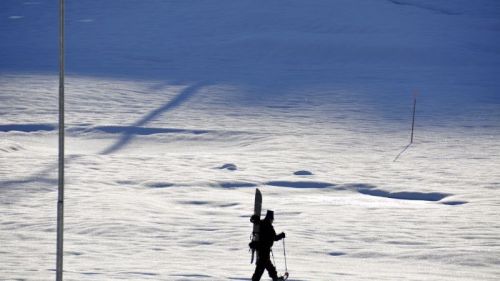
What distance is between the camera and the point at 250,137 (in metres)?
27.3

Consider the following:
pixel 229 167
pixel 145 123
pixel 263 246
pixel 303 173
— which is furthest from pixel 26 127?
pixel 263 246

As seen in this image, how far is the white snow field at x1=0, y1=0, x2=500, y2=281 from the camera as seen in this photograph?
13.1 meters

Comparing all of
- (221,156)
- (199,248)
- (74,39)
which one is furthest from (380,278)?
(74,39)

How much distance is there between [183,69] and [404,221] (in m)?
26.6

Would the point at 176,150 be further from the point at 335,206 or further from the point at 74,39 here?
the point at 74,39

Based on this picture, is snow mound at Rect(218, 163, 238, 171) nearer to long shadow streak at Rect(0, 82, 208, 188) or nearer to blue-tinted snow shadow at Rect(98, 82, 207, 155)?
long shadow streak at Rect(0, 82, 208, 188)

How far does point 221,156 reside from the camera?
23.8m

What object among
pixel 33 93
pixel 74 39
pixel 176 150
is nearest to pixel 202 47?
pixel 74 39

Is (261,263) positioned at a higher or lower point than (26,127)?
higher

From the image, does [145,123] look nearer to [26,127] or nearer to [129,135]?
[129,135]

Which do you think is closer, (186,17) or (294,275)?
(294,275)

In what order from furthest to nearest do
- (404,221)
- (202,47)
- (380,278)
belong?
(202,47)
(404,221)
(380,278)

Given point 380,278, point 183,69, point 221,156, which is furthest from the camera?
point 183,69

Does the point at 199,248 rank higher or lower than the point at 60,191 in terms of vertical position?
lower
